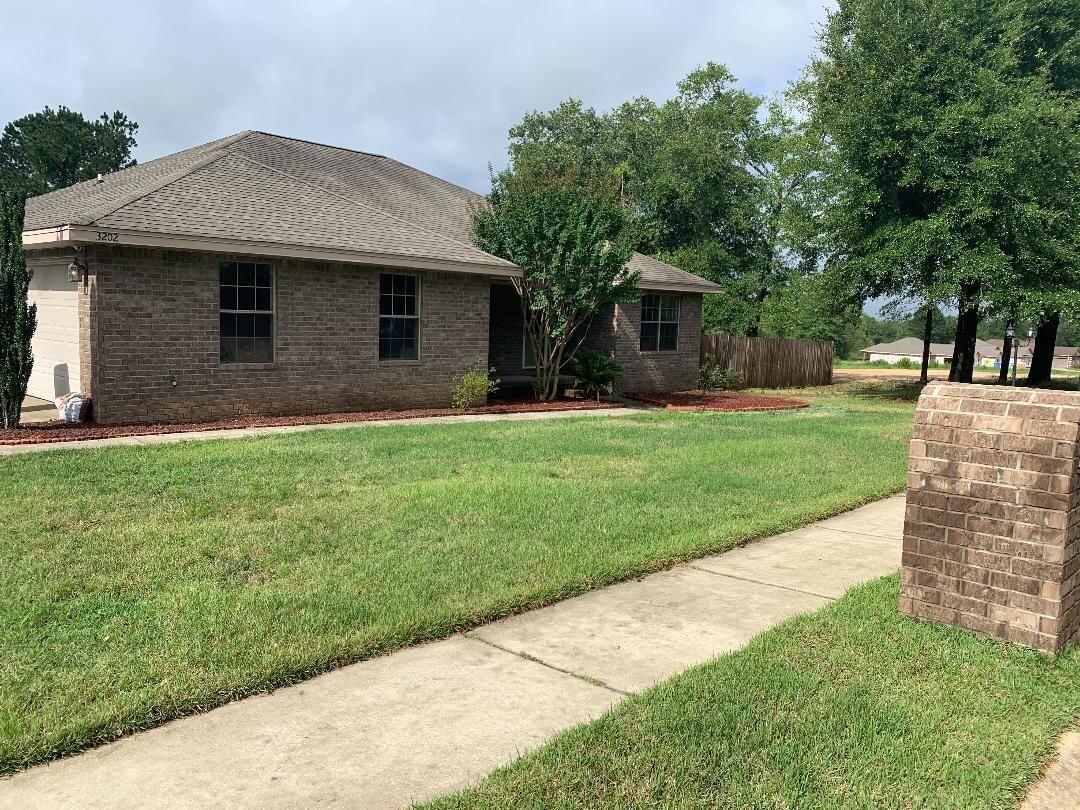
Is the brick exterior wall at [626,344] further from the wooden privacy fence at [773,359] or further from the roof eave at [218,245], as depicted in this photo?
the roof eave at [218,245]

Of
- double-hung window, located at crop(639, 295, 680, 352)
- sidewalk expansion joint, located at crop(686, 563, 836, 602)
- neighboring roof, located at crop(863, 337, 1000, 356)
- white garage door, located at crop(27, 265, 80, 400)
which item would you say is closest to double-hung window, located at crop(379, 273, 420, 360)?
white garage door, located at crop(27, 265, 80, 400)

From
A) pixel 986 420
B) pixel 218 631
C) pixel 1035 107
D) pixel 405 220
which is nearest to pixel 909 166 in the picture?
pixel 1035 107

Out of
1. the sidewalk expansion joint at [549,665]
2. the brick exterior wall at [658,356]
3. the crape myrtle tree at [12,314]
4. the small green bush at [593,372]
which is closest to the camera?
the sidewalk expansion joint at [549,665]

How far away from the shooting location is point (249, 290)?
1298 centimetres

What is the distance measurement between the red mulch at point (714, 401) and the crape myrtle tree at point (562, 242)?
2.98 m

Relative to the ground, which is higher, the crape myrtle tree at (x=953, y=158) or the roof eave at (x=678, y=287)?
the crape myrtle tree at (x=953, y=158)

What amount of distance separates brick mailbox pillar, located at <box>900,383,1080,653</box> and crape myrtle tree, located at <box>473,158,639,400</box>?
1175cm

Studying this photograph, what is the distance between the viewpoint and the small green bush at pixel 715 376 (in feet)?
78.8

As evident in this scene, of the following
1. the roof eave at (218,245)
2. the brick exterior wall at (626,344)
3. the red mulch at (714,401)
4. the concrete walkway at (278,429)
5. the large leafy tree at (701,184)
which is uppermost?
the large leafy tree at (701,184)

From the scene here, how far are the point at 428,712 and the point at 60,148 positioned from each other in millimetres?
50568

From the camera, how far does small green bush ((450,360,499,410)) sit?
616 inches

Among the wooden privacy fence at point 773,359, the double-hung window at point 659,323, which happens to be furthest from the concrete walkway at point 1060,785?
the wooden privacy fence at point 773,359

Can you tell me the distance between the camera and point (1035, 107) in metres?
18.2

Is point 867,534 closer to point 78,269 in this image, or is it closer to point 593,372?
point 78,269
